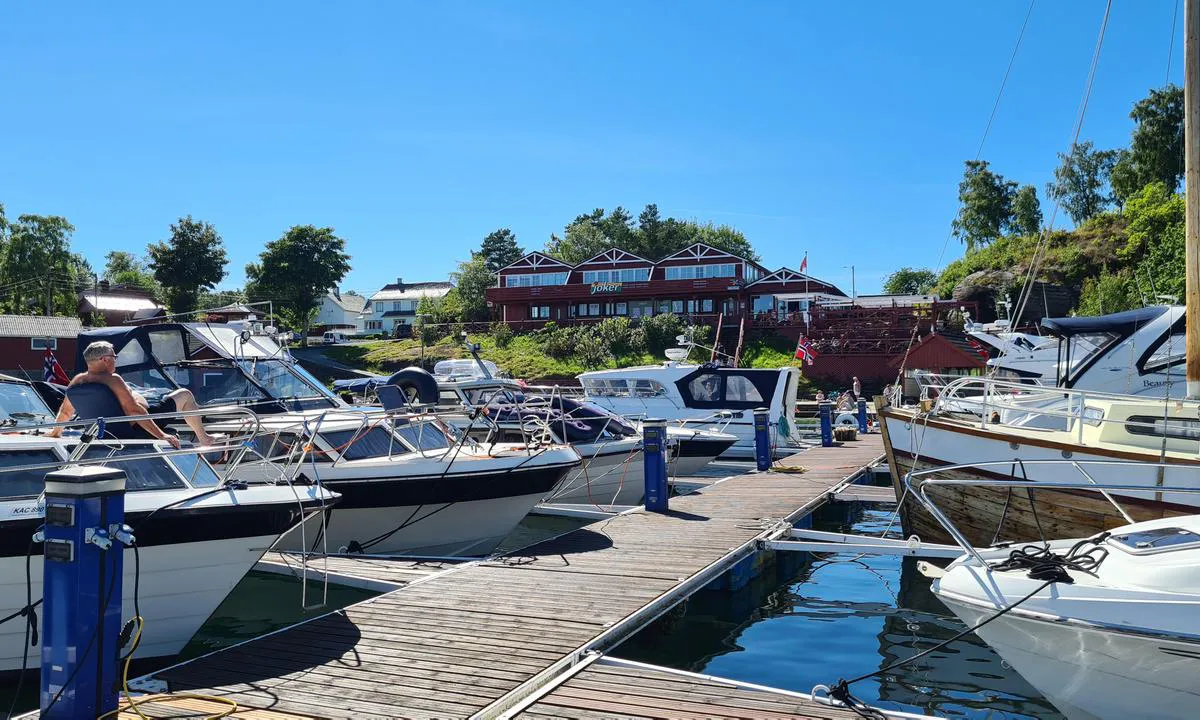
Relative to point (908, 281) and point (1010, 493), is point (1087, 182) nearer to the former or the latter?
point (908, 281)

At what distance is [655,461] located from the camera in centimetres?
1345

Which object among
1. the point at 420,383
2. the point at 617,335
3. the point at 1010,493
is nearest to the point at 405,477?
the point at 420,383

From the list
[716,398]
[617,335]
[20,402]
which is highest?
[617,335]

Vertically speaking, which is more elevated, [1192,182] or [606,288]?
[606,288]

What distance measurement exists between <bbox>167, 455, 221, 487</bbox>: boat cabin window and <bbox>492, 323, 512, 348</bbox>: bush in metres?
50.3

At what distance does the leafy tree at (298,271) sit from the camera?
230 ft

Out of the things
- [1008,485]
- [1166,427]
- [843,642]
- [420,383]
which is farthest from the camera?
[420,383]

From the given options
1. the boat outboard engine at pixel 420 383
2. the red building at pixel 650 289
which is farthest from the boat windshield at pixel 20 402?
the red building at pixel 650 289

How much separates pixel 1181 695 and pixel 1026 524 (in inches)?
211

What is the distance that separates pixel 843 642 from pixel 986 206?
220 ft

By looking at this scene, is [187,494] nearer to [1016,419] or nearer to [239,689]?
[239,689]

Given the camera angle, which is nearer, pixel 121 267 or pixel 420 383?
pixel 420 383

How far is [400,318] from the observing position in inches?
3634

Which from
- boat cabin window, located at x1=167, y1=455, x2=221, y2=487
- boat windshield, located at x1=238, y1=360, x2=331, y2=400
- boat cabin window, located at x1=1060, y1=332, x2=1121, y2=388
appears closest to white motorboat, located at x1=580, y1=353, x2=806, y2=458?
boat cabin window, located at x1=1060, y1=332, x2=1121, y2=388
